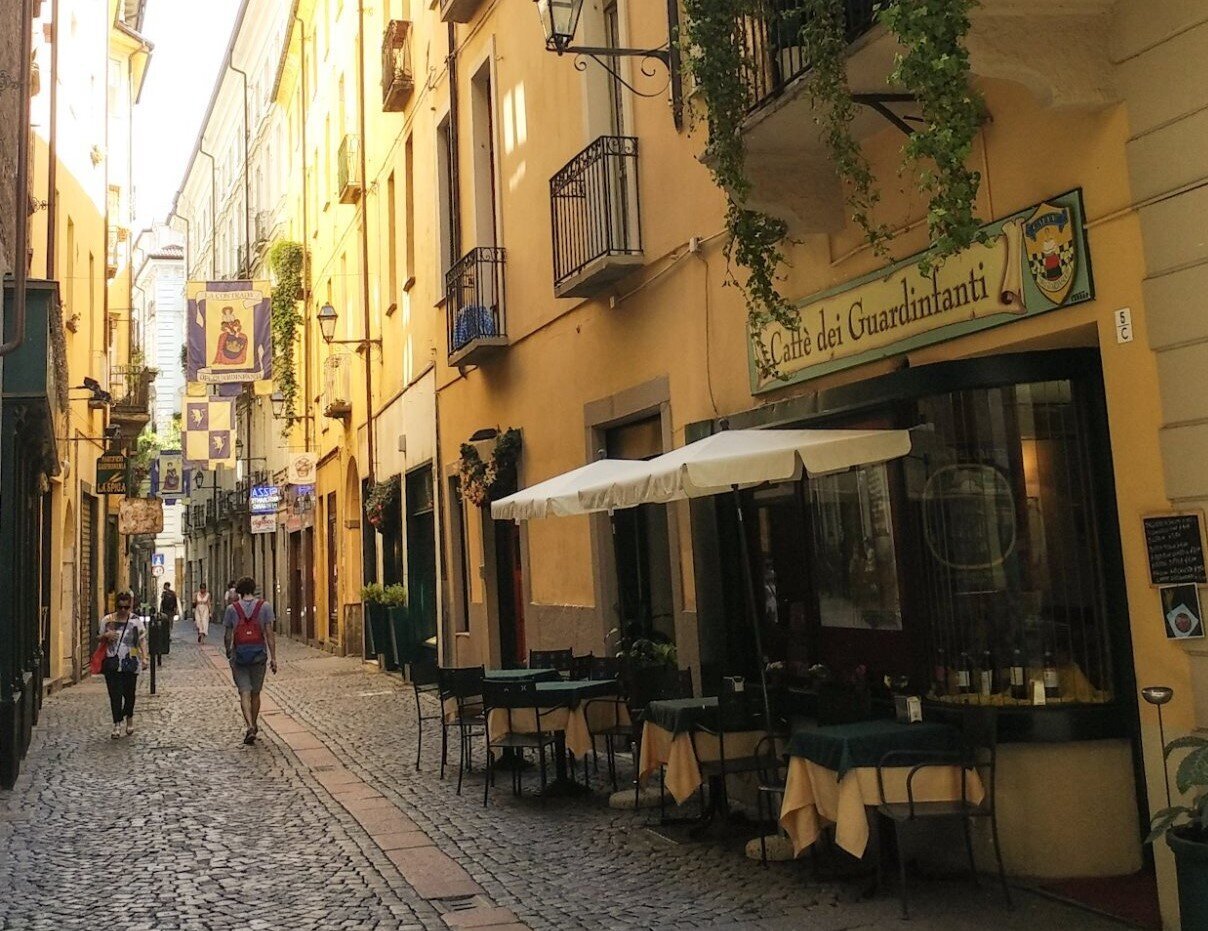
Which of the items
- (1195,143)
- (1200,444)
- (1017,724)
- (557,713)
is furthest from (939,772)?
(557,713)

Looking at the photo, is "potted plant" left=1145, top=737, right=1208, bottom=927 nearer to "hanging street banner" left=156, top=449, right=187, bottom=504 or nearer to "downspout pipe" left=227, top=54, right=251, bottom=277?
"downspout pipe" left=227, top=54, right=251, bottom=277

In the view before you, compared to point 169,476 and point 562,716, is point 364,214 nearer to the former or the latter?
point 562,716

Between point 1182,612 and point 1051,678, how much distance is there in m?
1.15

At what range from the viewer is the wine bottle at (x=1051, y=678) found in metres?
6.58

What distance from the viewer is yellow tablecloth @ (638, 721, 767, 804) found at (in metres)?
7.66

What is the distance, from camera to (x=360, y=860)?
25.5ft

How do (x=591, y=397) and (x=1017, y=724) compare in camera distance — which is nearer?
(x=1017, y=724)

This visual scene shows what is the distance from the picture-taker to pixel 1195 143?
17.9ft

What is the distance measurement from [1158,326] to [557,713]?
5282mm

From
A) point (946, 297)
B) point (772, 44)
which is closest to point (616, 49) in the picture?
point (772, 44)

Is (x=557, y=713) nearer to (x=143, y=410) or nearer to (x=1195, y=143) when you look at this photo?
(x=1195, y=143)

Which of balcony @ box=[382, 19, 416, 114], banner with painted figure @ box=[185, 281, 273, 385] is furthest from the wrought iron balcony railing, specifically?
banner with painted figure @ box=[185, 281, 273, 385]

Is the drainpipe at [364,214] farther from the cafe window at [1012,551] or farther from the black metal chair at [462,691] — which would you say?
the cafe window at [1012,551]

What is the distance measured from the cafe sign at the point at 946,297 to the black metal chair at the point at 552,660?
3730 mm
